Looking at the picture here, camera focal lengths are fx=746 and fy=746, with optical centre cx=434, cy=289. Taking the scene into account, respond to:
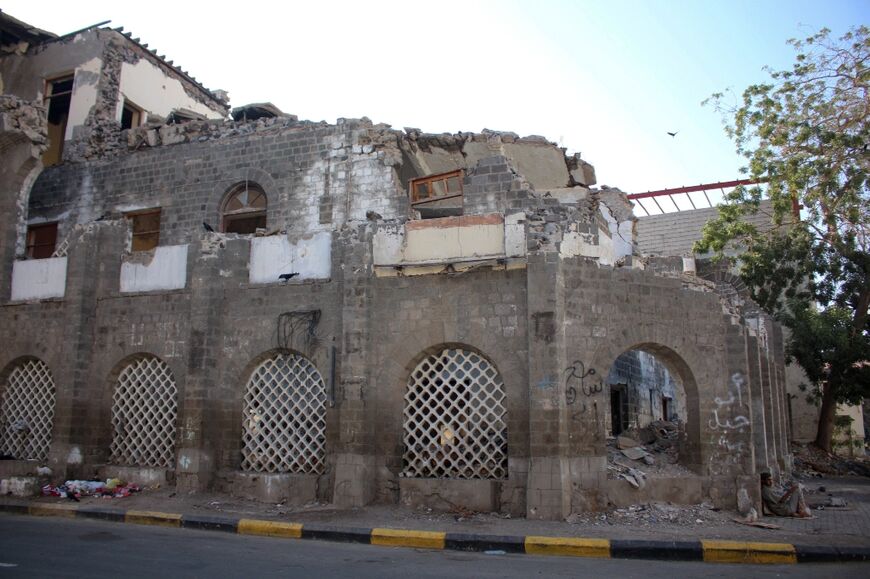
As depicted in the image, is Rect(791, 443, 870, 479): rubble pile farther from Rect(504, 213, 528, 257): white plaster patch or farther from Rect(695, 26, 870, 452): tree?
Rect(504, 213, 528, 257): white plaster patch

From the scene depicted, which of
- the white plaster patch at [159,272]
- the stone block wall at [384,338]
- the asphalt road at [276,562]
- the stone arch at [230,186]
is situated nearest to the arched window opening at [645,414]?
the stone block wall at [384,338]

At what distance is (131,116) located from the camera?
1995 cm

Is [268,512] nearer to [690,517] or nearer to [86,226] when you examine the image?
[690,517]

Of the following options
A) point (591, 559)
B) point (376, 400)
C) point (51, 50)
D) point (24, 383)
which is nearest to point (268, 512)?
point (376, 400)

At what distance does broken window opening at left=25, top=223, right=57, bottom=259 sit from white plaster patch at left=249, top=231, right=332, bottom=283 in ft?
22.9

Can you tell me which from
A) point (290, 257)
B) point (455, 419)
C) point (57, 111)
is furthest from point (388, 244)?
point (57, 111)

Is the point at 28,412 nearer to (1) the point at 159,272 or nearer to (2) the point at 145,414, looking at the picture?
(2) the point at 145,414

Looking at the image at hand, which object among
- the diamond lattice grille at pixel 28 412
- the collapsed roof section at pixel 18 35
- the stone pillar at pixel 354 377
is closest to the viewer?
the stone pillar at pixel 354 377

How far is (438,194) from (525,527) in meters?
6.83

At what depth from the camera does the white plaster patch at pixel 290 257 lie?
13227mm

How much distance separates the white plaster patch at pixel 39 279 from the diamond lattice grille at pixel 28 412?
1431 mm

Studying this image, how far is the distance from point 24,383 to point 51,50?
30.5ft

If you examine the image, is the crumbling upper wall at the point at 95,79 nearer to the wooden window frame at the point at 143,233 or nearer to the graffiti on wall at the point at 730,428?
the wooden window frame at the point at 143,233

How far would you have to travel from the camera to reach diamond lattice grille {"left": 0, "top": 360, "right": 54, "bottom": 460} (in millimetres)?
14930
